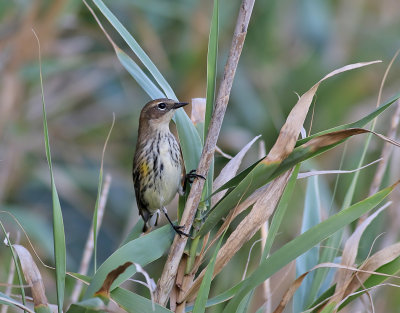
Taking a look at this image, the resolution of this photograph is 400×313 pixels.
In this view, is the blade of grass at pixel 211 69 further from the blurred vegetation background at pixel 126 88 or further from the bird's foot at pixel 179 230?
the blurred vegetation background at pixel 126 88

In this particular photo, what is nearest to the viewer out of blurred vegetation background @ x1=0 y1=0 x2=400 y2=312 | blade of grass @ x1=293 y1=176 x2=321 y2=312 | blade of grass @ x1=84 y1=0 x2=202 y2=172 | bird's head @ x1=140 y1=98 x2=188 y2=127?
blade of grass @ x1=84 y1=0 x2=202 y2=172

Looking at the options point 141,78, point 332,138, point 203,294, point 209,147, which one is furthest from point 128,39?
point 203,294

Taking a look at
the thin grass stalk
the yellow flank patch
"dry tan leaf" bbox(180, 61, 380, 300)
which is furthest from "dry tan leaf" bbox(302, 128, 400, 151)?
the yellow flank patch

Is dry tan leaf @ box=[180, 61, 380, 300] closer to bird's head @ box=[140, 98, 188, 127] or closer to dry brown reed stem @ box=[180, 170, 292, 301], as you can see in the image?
dry brown reed stem @ box=[180, 170, 292, 301]

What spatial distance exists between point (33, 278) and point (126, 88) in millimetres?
3863

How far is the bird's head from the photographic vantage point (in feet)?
9.57

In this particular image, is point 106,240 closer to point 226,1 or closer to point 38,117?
point 38,117

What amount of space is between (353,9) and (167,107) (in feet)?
12.4

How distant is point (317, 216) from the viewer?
2363mm

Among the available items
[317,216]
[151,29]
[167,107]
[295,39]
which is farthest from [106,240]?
[317,216]

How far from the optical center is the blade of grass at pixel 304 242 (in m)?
1.86

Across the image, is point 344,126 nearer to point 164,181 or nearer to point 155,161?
point 164,181

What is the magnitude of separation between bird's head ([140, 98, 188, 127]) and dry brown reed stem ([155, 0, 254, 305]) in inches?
36.0

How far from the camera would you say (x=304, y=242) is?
1.86 meters
